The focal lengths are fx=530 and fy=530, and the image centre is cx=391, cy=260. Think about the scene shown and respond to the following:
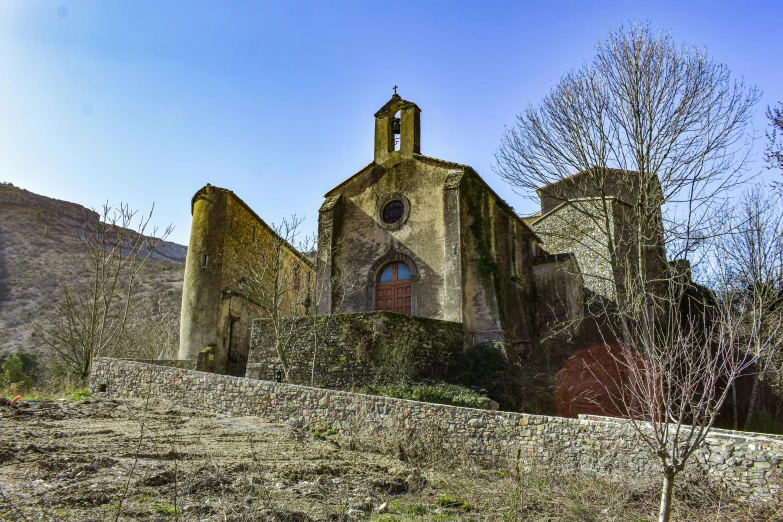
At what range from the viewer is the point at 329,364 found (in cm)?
1577

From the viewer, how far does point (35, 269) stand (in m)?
55.6

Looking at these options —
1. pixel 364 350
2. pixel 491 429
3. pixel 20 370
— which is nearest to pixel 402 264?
pixel 364 350

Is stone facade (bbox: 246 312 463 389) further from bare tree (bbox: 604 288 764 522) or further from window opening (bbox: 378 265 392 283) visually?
bare tree (bbox: 604 288 764 522)

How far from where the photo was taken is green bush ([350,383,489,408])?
13.1 metres

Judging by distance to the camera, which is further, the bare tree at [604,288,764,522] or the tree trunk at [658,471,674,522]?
the bare tree at [604,288,764,522]

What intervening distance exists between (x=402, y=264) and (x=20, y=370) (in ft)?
80.6

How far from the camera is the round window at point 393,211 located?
770 inches

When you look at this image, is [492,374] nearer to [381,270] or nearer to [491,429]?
[381,270]

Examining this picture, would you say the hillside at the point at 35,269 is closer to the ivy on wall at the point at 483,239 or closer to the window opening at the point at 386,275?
the window opening at the point at 386,275

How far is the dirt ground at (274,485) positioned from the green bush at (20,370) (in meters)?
20.5

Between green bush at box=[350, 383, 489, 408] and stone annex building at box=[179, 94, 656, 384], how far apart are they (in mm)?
1971

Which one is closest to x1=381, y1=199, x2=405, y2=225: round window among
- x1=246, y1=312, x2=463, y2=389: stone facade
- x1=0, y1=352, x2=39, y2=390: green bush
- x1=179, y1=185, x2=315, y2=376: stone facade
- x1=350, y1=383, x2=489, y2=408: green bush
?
x1=179, y1=185, x2=315, y2=376: stone facade

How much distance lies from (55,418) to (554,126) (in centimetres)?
1434

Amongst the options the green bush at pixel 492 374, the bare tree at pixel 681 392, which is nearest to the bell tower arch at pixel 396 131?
the green bush at pixel 492 374
